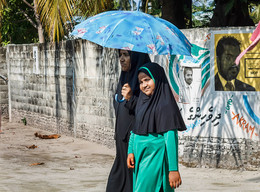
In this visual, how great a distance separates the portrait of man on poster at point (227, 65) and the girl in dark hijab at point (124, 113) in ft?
11.6

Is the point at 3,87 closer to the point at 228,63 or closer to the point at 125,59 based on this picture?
the point at 228,63

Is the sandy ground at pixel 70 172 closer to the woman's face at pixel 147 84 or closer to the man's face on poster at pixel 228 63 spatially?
the man's face on poster at pixel 228 63

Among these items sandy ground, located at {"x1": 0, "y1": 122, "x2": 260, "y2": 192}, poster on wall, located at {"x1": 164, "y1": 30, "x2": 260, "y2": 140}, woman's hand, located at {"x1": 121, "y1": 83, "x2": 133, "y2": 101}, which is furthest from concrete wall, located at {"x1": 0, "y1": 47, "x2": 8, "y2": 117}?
woman's hand, located at {"x1": 121, "y1": 83, "x2": 133, "y2": 101}

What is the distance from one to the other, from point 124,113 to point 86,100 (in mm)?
6672

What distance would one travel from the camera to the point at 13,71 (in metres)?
17.0

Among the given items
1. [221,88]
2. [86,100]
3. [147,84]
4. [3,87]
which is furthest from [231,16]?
[3,87]

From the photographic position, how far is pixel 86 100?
12.6m

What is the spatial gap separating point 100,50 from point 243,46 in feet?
11.9

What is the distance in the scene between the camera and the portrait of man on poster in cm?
920

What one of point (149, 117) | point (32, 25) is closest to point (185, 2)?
point (149, 117)

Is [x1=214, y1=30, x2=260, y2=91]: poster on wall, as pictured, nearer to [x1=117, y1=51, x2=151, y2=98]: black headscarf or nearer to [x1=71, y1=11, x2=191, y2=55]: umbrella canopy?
[x1=71, y1=11, x2=191, y2=55]: umbrella canopy

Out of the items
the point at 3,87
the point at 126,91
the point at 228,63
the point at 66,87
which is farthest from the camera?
the point at 3,87

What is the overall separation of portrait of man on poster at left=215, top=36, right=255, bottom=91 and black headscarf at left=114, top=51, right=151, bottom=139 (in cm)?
356

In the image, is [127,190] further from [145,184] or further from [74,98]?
[74,98]
